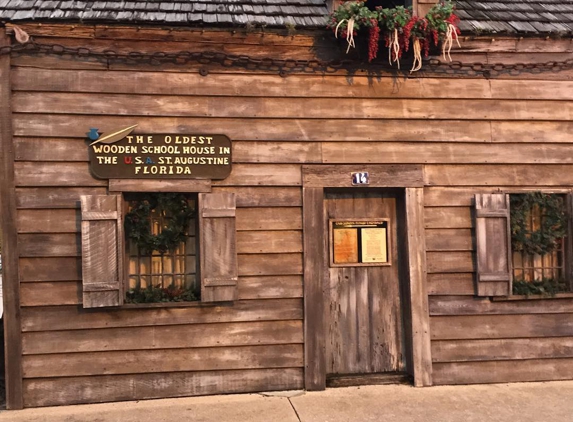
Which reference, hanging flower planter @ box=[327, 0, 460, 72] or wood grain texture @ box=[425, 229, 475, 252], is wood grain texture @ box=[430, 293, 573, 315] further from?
hanging flower planter @ box=[327, 0, 460, 72]

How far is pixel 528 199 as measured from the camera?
5.44 m

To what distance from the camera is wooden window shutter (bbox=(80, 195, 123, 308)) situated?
477 cm

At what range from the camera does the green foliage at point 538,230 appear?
5.45 metres

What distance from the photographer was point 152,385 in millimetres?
4941

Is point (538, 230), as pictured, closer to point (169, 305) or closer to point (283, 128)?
point (283, 128)

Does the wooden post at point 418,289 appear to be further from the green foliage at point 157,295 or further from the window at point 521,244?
the green foliage at point 157,295

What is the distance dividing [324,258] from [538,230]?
2373 millimetres

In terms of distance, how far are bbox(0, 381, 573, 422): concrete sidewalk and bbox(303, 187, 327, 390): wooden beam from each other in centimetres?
23

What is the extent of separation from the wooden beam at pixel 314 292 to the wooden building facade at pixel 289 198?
1cm

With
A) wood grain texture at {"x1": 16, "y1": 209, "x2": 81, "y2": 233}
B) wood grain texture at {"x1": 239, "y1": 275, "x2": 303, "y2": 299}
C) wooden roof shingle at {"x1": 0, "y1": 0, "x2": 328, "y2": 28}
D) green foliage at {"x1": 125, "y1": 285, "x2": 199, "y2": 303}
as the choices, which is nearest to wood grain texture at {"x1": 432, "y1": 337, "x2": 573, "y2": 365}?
wood grain texture at {"x1": 239, "y1": 275, "x2": 303, "y2": 299}

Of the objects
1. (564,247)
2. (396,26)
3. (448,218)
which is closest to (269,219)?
(448,218)

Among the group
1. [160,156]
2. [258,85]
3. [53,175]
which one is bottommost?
[53,175]

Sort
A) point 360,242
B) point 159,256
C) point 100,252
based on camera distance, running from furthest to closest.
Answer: point 360,242
point 159,256
point 100,252

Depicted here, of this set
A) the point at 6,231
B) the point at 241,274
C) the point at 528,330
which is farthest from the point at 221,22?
the point at 528,330
